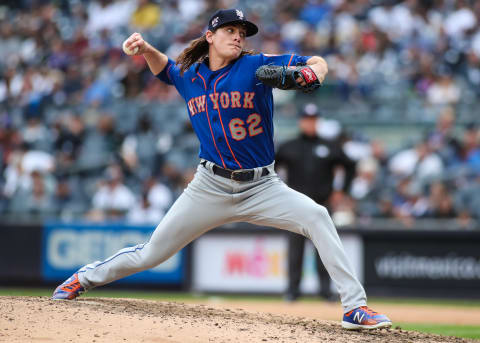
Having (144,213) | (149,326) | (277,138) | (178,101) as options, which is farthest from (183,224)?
(178,101)

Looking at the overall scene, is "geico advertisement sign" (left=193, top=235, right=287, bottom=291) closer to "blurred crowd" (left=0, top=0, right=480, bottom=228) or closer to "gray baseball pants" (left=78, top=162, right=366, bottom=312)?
"blurred crowd" (left=0, top=0, right=480, bottom=228)

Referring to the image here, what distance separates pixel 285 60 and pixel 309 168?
4.35 m

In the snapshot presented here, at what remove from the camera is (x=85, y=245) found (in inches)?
441

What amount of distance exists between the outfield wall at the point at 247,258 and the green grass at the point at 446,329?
3032 millimetres

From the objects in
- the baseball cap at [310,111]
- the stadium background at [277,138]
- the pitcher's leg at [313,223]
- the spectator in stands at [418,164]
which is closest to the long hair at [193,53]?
the pitcher's leg at [313,223]

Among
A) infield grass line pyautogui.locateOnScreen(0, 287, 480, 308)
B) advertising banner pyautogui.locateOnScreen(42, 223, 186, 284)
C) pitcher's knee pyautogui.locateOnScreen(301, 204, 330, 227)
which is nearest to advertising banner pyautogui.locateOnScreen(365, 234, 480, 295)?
infield grass line pyautogui.locateOnScreen(0, 287, 480, 308)

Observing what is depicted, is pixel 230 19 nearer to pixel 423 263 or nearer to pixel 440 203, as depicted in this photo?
pixel 423 263

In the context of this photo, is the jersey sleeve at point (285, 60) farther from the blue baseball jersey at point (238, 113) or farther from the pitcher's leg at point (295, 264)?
the pitcher's leg at point (295, 264)

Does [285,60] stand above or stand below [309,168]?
above

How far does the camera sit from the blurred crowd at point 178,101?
1175 centimetres

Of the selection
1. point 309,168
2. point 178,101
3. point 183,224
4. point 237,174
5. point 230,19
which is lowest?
point 183,224

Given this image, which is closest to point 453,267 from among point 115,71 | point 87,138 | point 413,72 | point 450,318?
point 450,318

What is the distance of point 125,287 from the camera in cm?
1116

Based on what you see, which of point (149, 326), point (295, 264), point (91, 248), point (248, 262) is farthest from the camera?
point (91, 248)
